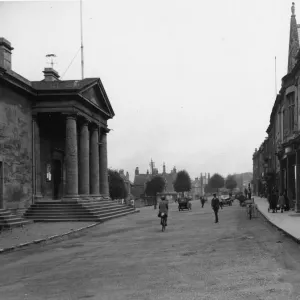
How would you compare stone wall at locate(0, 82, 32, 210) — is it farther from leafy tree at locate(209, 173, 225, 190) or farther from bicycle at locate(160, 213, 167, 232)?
leafy tree at locate(209, 173, 225, 190)

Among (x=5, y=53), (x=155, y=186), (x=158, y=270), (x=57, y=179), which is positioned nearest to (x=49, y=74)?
(x=57, y=179)

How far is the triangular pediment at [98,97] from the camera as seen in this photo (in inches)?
1261

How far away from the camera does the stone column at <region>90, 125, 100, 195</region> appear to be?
34.3 metres

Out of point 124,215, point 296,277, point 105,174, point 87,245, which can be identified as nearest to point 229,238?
point 87,245

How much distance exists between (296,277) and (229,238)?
7670mm

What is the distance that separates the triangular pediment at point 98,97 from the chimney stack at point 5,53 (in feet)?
19.0

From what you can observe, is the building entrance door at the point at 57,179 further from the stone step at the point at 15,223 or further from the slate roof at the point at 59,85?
the stone step at the point at 15,223

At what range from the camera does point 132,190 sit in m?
127

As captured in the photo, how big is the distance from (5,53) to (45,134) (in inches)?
323

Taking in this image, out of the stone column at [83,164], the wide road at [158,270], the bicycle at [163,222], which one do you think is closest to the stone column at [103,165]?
the stone column at [83,164]

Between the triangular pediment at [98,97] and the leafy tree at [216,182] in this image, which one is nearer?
the triangular pediment at [98,97]

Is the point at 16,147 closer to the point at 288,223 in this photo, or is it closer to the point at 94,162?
the point at 94,162

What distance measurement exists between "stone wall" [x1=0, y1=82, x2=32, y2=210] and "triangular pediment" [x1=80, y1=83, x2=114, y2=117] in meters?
4.77

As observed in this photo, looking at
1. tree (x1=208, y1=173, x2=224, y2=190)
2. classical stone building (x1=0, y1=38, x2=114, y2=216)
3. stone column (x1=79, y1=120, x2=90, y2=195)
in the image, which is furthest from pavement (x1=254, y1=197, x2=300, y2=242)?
tree (x1=208, y1=173, x2=224, y2=190)
